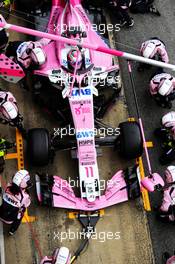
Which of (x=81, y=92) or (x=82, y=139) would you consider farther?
(x=81, y=92)

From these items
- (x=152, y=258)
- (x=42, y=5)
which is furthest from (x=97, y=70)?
(x=152, y=258)

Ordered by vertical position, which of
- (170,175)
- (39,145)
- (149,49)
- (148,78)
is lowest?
(170,175)

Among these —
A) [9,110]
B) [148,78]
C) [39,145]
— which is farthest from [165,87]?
[9,110]

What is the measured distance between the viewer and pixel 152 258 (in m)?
10.2

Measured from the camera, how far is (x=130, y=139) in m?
10.5

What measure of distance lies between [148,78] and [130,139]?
219cm

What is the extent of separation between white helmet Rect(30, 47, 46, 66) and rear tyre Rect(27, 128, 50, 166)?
4.21 feet

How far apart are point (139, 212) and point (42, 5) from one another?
4907mm

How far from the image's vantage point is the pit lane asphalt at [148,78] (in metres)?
10.5

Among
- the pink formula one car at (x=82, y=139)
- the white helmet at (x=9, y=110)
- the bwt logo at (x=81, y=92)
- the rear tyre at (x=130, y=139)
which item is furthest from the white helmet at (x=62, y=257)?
the bwt logo at (x=81, y=92)

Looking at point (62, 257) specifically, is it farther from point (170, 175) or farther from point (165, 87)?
point (165, 87)

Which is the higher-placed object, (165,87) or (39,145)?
(165,87)

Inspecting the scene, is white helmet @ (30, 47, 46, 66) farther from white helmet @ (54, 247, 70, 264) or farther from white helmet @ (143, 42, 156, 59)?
white helmet @ (54, 247, 70, 264)

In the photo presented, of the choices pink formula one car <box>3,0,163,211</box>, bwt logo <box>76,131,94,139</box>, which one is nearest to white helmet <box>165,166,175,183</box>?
pink formula one car <box>3,0,163,211</box>
